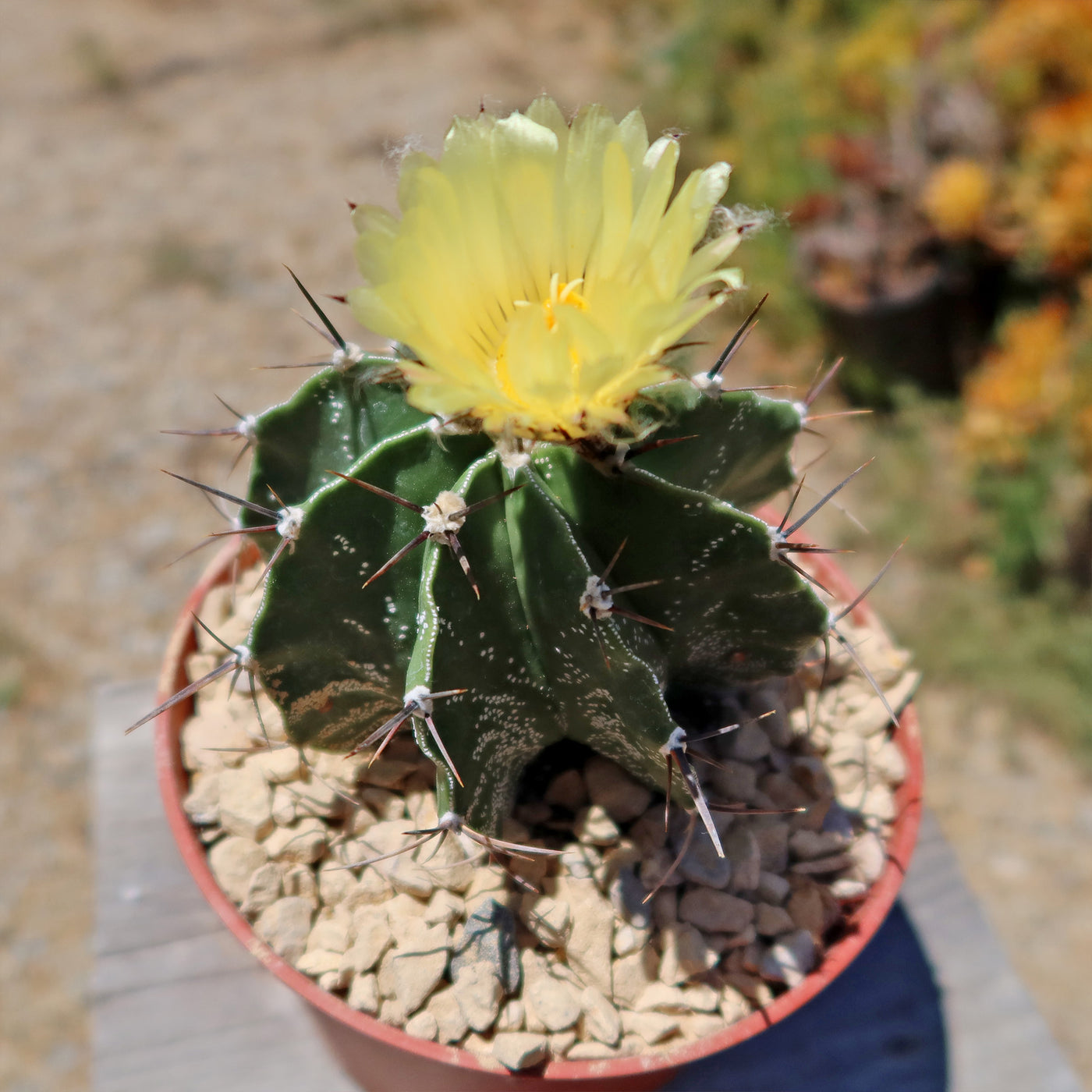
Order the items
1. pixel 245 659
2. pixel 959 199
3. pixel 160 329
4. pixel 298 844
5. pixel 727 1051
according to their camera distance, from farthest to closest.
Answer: pixel 160 329 → pixel 959 199 → pixel 727 1051 → pixel 298 844 → pixel 245 659

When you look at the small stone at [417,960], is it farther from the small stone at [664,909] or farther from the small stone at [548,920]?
the small stone at [664,909]

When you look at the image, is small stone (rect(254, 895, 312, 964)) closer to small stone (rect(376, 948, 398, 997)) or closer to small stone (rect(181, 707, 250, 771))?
small stone (rect(376, 948, 398, 997))

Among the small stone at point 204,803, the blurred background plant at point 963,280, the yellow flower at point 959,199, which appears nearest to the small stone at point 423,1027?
the small stone at point 204,803

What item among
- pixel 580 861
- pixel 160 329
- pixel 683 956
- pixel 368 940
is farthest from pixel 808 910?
pixel 160 329

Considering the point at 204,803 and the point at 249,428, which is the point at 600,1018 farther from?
the point at 249,428

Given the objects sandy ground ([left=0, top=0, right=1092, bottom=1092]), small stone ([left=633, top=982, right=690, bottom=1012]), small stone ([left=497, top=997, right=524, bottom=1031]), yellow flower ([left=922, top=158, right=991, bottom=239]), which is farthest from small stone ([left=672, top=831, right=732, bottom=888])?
yellow flower ([left=922, top=158, right=991, bottom=239])
